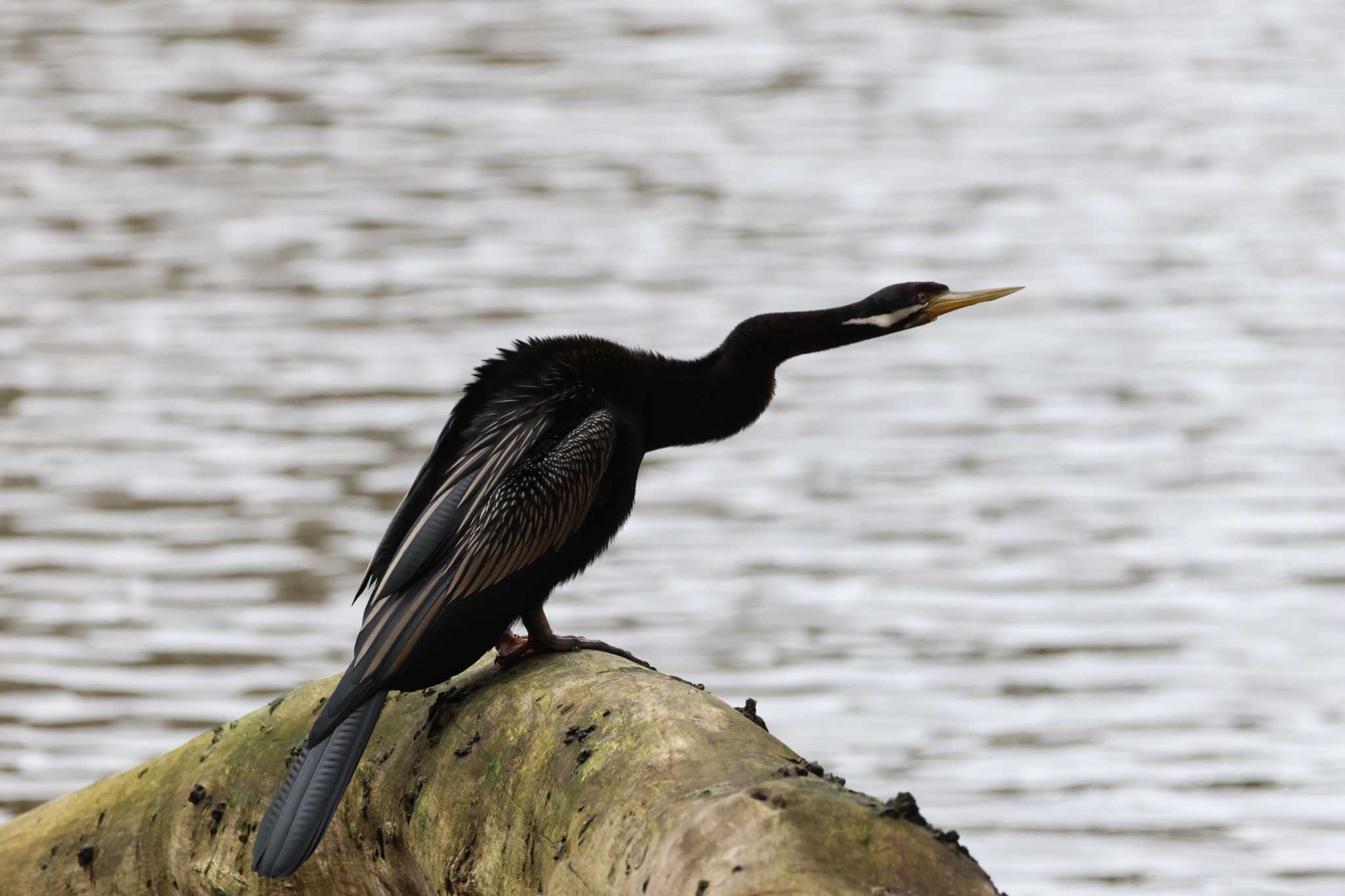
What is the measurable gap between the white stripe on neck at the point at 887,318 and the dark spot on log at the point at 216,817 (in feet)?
4.13

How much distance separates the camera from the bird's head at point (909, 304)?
11.2ft

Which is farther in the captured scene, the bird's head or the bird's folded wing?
the bird's head

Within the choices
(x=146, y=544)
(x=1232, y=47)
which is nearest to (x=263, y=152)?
(x=146, y=544)

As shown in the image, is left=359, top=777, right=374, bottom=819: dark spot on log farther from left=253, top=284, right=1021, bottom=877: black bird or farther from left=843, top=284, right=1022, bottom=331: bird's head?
left=843, top=284, right=1022, bottom=331: bird's head

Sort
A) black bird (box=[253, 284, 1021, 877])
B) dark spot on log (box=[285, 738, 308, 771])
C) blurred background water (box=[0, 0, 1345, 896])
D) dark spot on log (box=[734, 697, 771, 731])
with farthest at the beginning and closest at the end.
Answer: blurred background water (box=[0, 0, 1345, 896]) → dark spot on log (box=[285, 738, 308, 771]) → black bird (box=[253, 284, 1021, 877]) → dark spot on log (box=[734, 697, 771, 731])

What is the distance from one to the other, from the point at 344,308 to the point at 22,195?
10.2ft

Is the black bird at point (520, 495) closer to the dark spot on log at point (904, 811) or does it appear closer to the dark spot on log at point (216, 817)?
the dark spot on log at point (216, 817)

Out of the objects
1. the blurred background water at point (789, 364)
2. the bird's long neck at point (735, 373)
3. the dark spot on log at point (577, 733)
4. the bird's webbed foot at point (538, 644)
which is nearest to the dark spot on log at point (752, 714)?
the dark spot on log at point (577, 733)

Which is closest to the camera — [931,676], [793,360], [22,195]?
[931,676]

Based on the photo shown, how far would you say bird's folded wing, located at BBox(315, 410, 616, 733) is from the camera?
9.30 feet

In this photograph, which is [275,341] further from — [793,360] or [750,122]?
[750,122]

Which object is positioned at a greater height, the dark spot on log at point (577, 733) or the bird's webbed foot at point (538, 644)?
the dark spot on log at point (577, 733)

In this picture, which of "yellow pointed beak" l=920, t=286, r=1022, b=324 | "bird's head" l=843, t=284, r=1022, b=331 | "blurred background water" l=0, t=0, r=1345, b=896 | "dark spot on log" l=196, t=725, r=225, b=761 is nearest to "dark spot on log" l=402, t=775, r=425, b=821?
"dark spot on log" l=196, t=725, r=225, b=761

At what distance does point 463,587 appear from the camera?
2924 millimetres
